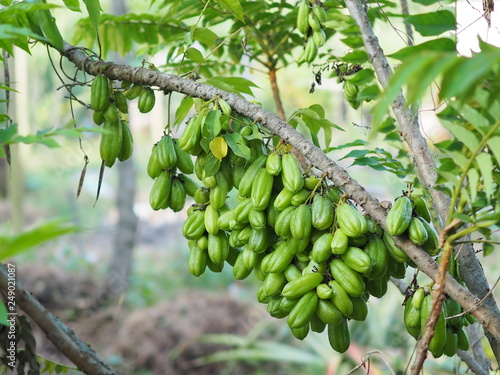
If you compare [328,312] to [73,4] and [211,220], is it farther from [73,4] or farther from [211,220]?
[73,4]

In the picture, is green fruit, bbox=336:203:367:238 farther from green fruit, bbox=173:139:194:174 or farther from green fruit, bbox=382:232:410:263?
green fruit, bbox=173:139:194:174

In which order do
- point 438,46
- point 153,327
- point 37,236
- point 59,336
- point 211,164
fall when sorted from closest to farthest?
1. point 37,236
2. point 438,46
3. point 211,164
4. point 59,336
5. point 153,327

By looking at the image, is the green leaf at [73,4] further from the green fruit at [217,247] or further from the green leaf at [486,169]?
the green leaf at [486,169]

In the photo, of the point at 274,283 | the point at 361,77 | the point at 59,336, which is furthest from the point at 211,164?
the point at 59,336

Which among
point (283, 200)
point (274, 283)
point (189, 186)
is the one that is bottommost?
point (274, 283)

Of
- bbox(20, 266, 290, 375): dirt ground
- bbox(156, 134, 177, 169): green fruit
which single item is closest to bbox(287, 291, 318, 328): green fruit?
bbox(156, 134, 177, 169): green fruit

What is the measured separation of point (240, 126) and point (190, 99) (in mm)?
178

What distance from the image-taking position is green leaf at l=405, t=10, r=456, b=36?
959 millimetres

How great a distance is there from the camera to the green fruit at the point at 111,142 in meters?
1.25

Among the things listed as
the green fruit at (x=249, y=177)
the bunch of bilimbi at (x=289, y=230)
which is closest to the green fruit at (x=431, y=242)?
the bunch of bilimbi at (x=289, y=230)

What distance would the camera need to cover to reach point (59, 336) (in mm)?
1391

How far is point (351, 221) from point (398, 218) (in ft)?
0.27

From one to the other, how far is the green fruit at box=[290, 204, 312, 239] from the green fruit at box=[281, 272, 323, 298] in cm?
8

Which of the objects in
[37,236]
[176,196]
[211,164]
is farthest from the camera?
[176,196]
